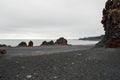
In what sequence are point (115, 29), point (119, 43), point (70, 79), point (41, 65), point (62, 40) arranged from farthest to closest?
point (62, 40) → point (115, 29) → point (119, 43) → point (41, 65) → point (70, 79)

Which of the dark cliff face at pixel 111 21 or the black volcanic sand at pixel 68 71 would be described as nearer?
the black volcanic sand at pixel 68 71

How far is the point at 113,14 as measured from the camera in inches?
1700

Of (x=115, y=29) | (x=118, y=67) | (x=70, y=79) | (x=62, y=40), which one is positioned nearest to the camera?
(x=70, y=79)

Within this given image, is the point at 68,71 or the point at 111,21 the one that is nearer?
the point at 68,71

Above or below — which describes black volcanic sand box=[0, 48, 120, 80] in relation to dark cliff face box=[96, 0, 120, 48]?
below

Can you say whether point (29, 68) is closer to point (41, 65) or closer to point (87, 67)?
point (41, 65)

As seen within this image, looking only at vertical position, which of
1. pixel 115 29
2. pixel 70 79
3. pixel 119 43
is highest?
pixel 115 29

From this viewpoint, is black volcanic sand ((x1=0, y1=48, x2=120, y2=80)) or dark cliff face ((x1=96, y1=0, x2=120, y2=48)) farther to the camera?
dark cliff face ((x1=96, y1=0, x2=120, y2=48))

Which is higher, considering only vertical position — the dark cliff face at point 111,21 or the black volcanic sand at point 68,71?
the dark cliff face at point 111,21

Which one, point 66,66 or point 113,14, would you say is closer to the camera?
point 66,66

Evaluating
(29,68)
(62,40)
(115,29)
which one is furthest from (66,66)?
(62,40)

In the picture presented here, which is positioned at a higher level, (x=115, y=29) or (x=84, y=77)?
(x=115, y=29)

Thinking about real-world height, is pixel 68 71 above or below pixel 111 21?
below

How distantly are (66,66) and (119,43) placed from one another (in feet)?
62.3
